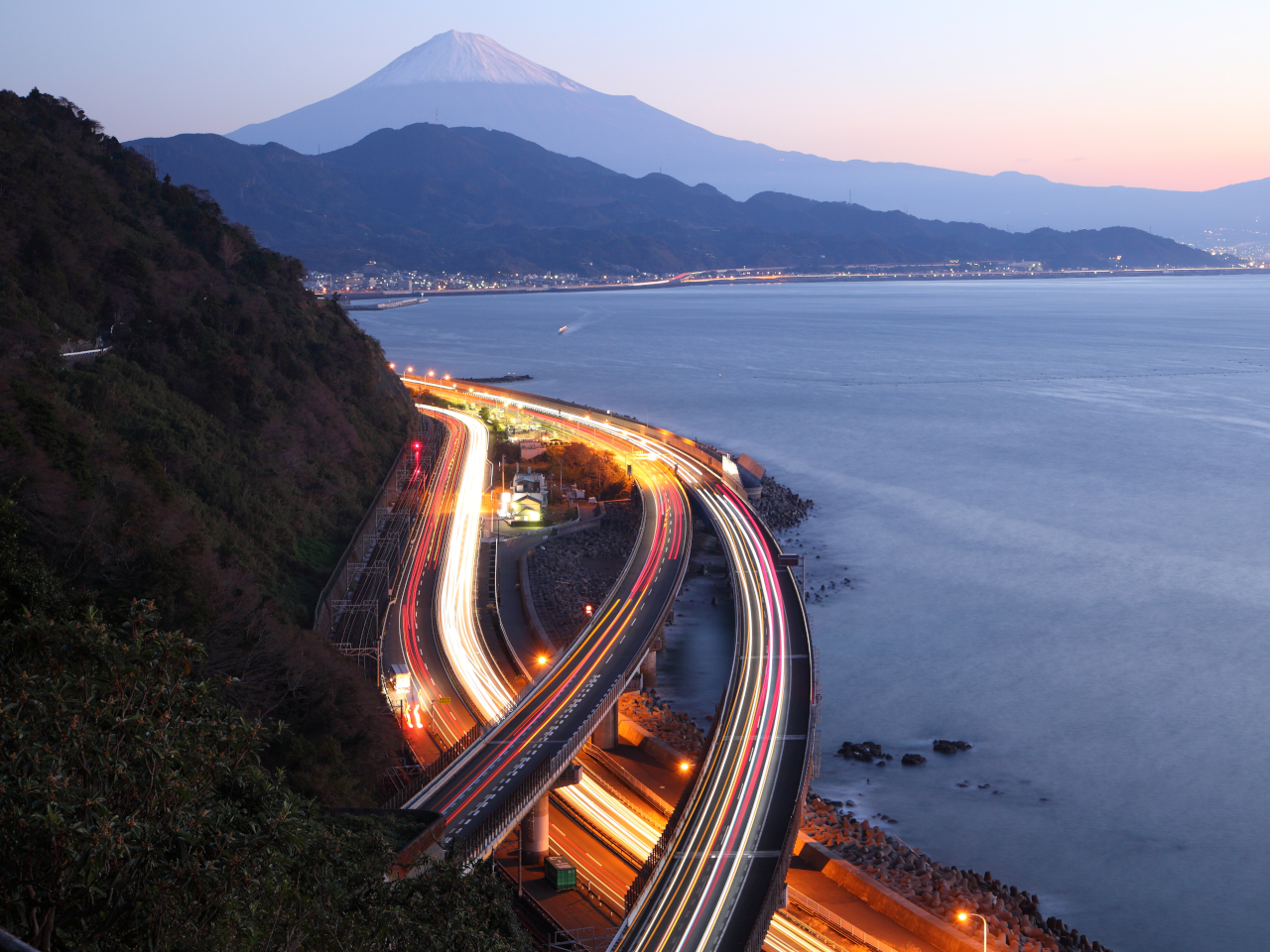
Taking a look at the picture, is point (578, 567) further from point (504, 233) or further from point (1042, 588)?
point (504, 233)

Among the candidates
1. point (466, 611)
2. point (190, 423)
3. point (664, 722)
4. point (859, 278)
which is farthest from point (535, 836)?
point (859, 278)

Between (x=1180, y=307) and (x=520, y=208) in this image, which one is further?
(x=520, y=208)

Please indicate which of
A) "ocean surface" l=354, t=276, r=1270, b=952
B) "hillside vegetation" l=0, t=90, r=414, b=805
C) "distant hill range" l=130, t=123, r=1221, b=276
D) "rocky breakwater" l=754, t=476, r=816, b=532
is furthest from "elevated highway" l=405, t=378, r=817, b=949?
"distant hill range" l=130, t=123, r=1221, b=276

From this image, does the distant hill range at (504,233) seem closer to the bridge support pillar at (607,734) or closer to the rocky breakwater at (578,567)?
the rocky breakwater at (578,567)

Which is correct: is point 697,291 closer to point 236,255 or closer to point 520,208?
point 520,208

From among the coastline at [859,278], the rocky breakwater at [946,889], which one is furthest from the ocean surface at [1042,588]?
the coastline at [859,278]

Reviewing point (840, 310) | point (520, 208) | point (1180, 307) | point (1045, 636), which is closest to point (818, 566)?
point (1045, 636)
